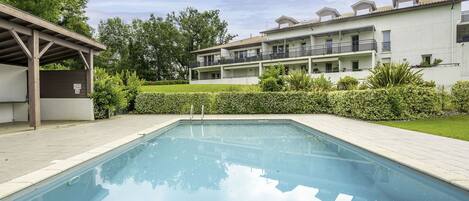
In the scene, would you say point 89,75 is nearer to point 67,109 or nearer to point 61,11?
point 67,109

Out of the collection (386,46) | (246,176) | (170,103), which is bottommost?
(246,176)

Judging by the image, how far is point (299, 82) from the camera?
1978 cm

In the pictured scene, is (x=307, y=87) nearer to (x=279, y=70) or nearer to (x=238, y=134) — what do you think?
(x=279, y=70)

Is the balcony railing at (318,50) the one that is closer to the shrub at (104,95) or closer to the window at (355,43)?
the window at (355,43)

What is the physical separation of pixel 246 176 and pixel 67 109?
11.8 m

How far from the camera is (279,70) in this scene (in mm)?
20438

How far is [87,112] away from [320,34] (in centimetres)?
2581

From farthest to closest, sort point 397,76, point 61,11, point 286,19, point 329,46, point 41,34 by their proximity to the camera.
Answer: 1. point 286,19
2. point 329,46
3. point 61,11
4. point 397,76
5. point 41,34

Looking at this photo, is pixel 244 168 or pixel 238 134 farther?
pixel 238 134

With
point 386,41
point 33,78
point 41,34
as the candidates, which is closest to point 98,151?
point 33,78

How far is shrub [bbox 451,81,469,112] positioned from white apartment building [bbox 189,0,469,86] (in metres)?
9.01

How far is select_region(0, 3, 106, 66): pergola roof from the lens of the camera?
31.2 ft

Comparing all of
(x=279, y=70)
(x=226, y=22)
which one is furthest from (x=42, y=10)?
(x=226, y=22)

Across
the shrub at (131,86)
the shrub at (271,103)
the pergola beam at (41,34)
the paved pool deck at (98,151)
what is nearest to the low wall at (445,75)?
the shrub at (271,103)
